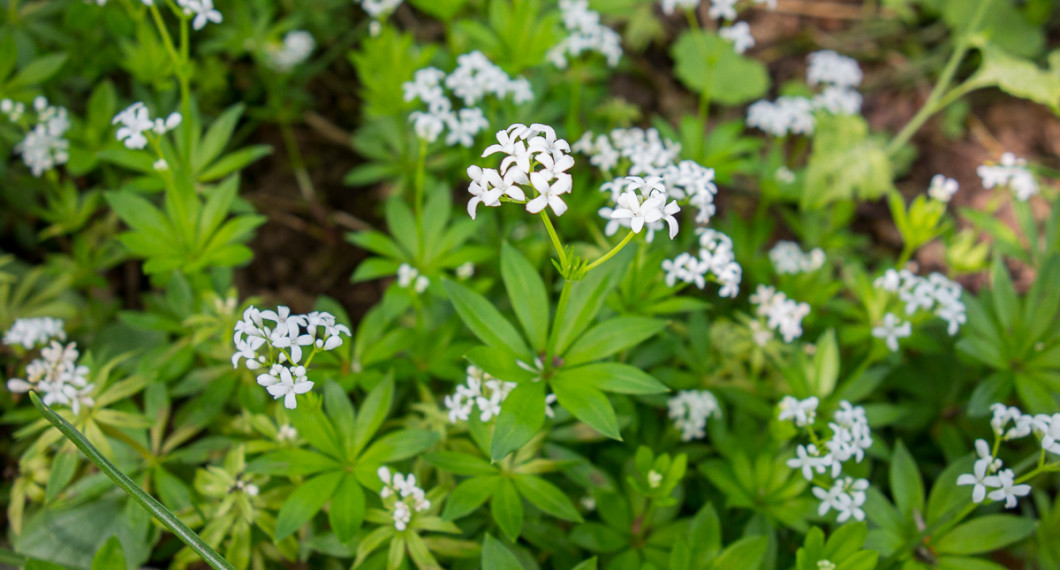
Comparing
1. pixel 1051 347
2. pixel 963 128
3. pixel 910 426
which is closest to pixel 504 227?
pixel 910 426

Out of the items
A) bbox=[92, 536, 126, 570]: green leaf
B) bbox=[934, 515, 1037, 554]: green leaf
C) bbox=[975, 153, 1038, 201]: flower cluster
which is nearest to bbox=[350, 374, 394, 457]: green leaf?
bbox=[92, 536, 126, 570]: green leaf

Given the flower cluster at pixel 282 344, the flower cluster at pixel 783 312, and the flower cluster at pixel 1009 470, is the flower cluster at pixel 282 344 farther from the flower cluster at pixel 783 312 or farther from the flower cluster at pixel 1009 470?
the flower cluster at pixel 1009 470

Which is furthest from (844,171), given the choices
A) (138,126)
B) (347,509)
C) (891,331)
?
(138,126)

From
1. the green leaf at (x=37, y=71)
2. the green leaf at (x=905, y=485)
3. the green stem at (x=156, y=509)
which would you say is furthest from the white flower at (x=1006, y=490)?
the green leaf at (x=37, y=71)

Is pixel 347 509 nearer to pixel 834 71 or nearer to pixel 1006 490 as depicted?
pixel 1006 490

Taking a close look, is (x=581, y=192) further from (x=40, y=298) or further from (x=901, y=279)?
(x=40, y=298)
